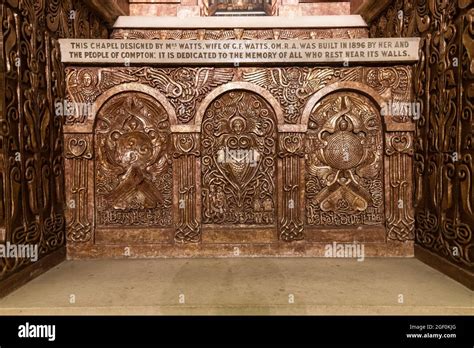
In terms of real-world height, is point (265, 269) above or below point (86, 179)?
below

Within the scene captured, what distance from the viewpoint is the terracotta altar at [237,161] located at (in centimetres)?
284

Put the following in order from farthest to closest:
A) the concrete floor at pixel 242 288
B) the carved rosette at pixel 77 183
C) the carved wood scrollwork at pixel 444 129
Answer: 1. the carved rosette at pixel 77 183
2. the carved wood scrollwork at pixel 444 129
3. the concrete floor at pixel 242 288

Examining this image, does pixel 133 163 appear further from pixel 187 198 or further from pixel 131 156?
pixel 187 198

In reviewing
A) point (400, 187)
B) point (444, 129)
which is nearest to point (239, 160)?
point (400, 187)

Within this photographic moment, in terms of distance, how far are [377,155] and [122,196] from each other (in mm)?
2303

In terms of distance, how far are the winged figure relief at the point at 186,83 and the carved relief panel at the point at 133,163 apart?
15 cm

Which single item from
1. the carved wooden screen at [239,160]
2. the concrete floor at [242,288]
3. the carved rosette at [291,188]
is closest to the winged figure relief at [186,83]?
the carved wooden screen at [239,160]

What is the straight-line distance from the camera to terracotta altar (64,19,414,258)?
284 centimetres

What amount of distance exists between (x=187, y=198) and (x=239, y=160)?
572 mm

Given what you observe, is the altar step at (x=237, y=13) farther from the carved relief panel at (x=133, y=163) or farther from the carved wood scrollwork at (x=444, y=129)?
the carved relief panel at (x=133, y=163)

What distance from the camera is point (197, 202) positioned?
2879mm

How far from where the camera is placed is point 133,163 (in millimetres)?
2900

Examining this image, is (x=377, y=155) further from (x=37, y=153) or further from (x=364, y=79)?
(x=37, y=153)

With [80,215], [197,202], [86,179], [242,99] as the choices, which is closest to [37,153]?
[86,179]
